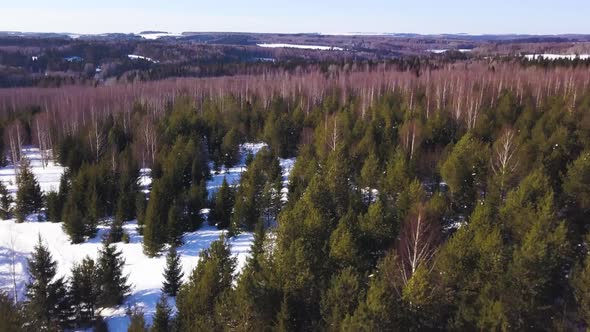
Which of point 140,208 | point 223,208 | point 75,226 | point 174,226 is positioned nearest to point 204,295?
point 174,226

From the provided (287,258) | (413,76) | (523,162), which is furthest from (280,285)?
(413,76)

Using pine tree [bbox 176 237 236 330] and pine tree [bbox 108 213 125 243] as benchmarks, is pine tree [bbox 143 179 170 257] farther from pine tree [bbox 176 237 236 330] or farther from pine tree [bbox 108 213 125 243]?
pine tree [bbox 176 237 236 330]

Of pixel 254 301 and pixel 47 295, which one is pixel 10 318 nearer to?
pixel 47 295

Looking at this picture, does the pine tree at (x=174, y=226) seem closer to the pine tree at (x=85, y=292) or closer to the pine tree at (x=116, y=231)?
the pine tree at (x=116, y=231)

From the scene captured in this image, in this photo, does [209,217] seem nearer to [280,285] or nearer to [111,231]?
[111,231]

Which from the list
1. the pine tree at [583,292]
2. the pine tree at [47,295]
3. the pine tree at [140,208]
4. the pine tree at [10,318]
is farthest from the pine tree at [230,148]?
the pine tree at [583,292]
